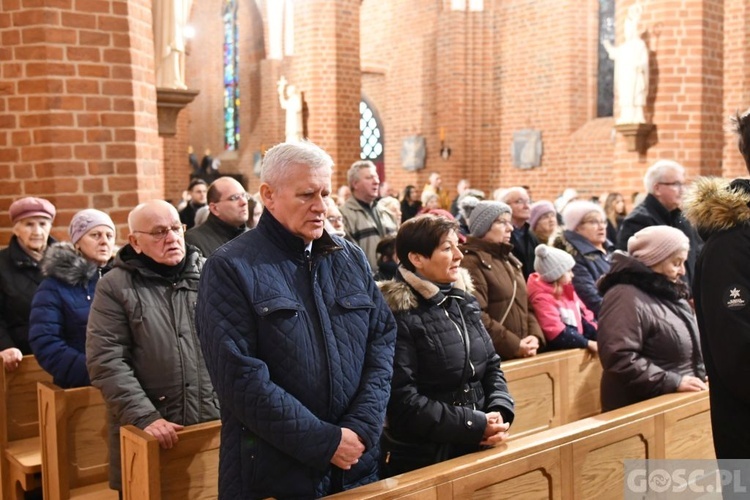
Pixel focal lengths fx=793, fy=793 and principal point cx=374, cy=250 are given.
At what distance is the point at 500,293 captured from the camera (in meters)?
4.67

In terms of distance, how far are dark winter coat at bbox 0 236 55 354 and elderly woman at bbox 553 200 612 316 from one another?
3.56 metres

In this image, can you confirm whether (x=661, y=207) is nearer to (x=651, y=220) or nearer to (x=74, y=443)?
(x=651, y=220)

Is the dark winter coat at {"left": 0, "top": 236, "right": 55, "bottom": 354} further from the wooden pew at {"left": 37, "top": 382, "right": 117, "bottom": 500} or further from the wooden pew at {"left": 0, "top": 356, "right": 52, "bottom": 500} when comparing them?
the wooden pew at {"left": 37, "top": 382, "right": 117, "bottom": 500}

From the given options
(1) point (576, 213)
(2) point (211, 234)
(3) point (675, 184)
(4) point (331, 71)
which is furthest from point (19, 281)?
(4) point (331, 71)

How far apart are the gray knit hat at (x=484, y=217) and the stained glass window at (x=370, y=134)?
16656 mm

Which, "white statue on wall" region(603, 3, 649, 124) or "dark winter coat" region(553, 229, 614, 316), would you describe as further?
"white statue on wall" region(603, 3, 649, 124)

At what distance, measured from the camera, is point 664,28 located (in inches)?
362

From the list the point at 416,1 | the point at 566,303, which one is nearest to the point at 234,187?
the point at 566,303

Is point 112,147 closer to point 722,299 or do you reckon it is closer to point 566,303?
point 566,303

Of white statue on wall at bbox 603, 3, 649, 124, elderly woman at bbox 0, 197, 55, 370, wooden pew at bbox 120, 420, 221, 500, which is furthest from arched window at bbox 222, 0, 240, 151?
wooden pew at bbox 120, 420, 221, 500

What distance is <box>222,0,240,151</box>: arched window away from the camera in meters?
22.3

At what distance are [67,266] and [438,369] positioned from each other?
2.16 metres

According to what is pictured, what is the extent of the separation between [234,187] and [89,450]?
70.4 inches

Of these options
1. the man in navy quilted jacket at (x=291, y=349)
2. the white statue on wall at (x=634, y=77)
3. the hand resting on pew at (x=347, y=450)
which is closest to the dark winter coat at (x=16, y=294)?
the man in navy quilted jacket at (x=291, y=349)
